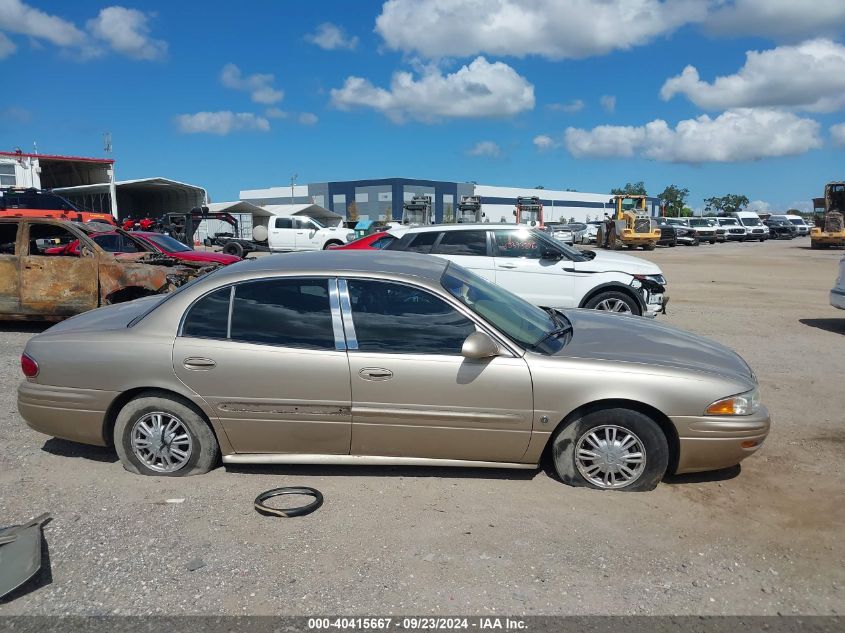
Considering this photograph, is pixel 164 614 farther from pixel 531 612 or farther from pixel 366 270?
pixel 366 270

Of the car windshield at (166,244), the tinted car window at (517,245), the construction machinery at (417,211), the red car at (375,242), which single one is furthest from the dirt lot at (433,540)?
the construction machinery at (417,211)

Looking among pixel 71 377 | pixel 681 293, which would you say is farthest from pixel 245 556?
pixel 681 293

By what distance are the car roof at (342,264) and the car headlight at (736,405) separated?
1.93 meters

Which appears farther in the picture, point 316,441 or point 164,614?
point 316,441

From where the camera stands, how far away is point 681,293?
586 inches

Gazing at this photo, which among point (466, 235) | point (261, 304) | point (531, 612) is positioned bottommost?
point (531, 612)

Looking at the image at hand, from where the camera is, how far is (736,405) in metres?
3.97

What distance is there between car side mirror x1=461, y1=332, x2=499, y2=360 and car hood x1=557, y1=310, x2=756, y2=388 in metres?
0.50

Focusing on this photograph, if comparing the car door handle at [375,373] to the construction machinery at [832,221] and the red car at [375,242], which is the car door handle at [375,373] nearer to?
the red car at [375,242]

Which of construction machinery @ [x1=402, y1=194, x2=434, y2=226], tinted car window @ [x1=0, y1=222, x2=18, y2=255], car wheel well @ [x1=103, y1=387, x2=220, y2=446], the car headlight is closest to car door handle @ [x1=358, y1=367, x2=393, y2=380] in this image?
car wheel well @ [x1=103, y1=387, x2=220, y2=446]

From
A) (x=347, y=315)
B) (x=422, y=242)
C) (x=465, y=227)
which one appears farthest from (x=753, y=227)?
(x=347, y=315)

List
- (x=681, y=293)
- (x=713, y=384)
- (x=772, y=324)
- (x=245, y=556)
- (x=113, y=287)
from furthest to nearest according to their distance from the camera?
(x=681, y=293), (x=772, y=324), (x=113, y=287), (x=713, y=384), (x=245, y=556)

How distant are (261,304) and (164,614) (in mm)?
1950

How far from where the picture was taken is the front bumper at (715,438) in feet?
13.0
